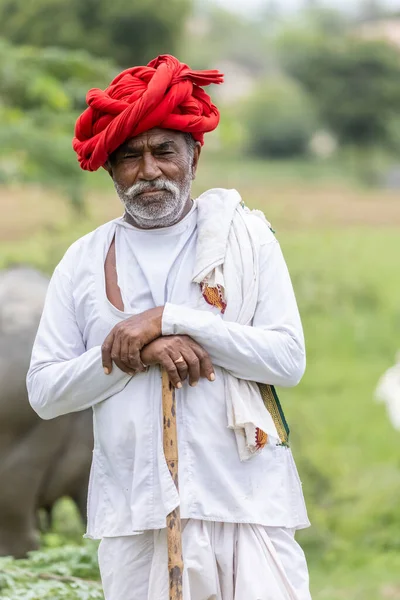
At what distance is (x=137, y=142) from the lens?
281 cm

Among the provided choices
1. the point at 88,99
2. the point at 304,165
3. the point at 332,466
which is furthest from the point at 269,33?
the point at 88,99

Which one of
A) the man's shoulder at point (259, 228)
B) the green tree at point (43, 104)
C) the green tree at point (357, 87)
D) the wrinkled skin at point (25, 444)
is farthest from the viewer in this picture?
the green tree at point (357, 87)

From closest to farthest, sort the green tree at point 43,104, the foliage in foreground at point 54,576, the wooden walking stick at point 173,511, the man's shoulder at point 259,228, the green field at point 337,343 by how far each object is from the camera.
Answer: the wooden walking stick at point 173,511 → the man's shoulder at point 259,228 → the foliage in foreground at point 54,576 → the green field at point 337,343 → the green tree at point 43,104

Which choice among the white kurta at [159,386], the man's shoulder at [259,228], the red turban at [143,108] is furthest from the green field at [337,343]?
the red turban at [143,108]

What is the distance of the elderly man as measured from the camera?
2.75 m

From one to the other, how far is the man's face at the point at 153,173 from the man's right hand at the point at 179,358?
326 millimetres

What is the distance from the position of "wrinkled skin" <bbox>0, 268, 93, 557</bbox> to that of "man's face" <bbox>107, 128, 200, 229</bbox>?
2372mm

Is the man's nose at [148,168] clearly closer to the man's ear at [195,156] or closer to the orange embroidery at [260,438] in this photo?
the man's ear at [195,156]

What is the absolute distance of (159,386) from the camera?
281cm

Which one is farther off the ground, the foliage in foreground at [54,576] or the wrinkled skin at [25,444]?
the wrinkled skin at [25,444]

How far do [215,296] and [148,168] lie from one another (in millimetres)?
340

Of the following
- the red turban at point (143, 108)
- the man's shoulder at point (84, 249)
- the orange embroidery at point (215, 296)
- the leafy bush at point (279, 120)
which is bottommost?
the orange embroidery at point (215, 296)

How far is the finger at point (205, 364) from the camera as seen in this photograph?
2.73 meters

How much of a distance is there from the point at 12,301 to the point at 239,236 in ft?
8.43
